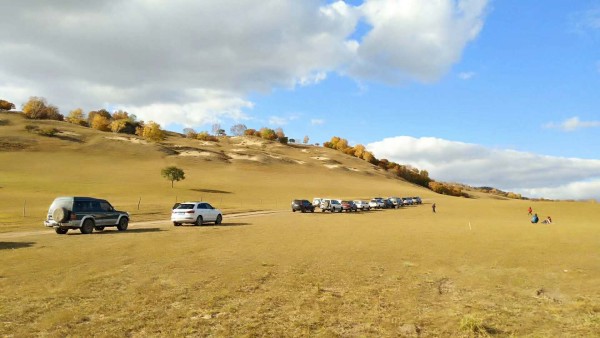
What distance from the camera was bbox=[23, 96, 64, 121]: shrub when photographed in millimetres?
152000

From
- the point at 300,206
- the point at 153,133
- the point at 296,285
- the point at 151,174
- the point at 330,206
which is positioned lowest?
the point at 296,285

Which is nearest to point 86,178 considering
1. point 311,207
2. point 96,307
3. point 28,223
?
point 311,207

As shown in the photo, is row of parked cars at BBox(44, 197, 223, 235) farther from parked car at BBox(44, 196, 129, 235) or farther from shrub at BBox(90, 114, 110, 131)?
shrub at BBox(90, 114, 110, 131)

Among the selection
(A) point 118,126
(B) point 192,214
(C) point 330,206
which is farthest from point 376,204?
(A) point 118,126

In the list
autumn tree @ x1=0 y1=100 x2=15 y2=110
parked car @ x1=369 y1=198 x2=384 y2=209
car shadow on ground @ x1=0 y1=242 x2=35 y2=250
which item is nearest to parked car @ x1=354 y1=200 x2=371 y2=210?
parked car @ x1=369 y1=198 x2=384 y2=209

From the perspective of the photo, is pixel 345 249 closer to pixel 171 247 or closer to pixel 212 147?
pixel 171 247

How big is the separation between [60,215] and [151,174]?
269 feet

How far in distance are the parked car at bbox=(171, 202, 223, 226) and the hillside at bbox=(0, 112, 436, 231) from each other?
1029cm

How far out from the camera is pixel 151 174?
105m

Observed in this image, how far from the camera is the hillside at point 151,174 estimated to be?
71.0 meters

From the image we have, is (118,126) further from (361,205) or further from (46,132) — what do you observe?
(361,205)

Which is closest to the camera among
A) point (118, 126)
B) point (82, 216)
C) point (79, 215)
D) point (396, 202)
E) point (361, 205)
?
point (79, 215)

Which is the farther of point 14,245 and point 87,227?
point 87,227

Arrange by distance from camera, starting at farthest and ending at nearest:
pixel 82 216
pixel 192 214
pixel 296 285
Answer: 1. pixel 192 214
2. pixel 82 216
3. pixel 296 285
